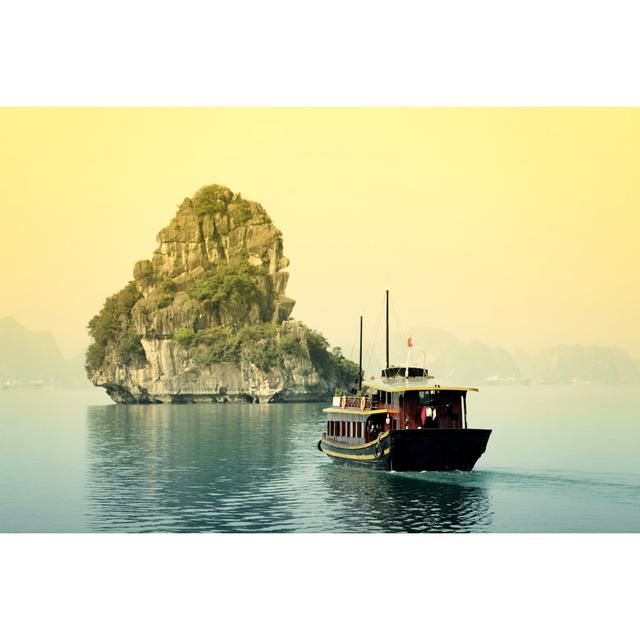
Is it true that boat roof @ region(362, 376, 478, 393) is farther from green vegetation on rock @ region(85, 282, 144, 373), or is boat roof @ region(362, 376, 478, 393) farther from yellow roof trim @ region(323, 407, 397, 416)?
green vegetation on rock @ region(85, 282, 144, 373)

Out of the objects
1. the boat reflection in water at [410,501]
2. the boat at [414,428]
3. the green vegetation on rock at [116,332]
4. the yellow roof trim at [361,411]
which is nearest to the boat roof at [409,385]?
the boat at [414,428]

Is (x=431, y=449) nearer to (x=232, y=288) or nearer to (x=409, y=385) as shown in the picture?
(x=409, y=385)

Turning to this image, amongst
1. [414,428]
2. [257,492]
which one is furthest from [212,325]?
[257,492]

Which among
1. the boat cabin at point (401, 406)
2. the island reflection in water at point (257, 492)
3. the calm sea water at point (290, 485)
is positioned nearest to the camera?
the island reflection in water at point (257, 492)

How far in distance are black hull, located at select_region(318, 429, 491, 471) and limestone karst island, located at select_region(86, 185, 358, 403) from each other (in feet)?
186

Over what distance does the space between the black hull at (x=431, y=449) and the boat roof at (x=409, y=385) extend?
119 centimetres

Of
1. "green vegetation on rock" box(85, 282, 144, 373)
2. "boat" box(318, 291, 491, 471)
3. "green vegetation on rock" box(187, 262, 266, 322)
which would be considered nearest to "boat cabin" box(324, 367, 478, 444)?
"boat" box(318, 291, 491, 471)

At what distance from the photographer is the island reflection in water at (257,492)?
23156 mm

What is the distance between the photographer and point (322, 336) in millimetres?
90938

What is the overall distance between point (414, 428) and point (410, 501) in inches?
174

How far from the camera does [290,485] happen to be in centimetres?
2909

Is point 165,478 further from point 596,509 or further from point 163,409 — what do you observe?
point 163,409

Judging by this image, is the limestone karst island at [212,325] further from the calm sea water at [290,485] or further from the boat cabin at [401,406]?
the boat cabin at [401,406]

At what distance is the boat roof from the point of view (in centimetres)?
2936
